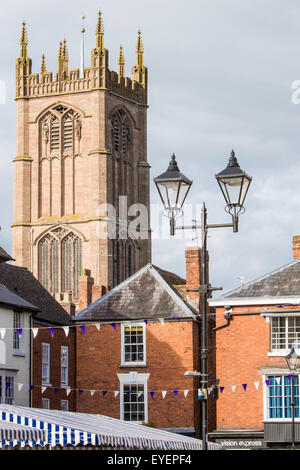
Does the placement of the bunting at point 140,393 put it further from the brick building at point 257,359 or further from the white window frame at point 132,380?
the white window frame at point 132,380

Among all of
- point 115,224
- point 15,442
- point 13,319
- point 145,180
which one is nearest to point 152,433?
point 15,442

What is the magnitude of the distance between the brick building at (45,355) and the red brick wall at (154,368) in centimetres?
134

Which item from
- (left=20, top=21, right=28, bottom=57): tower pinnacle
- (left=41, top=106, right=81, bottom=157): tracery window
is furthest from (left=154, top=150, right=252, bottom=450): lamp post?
(left=20, top=21, right=28, bottom=57): tower pinnacle

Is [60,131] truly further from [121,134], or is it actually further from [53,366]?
[53,366]

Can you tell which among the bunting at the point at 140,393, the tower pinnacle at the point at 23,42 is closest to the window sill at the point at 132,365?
the bunting at the point at 140,393

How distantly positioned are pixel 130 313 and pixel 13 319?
579 centimetres

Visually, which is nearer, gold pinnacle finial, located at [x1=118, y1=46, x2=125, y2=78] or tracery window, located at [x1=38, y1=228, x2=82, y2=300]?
tracery window, located at [x1=38, y1=228, x2=82, y2=300]

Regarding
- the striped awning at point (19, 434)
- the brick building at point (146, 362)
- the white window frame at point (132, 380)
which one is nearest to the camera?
the striped awning at point (19, 434)

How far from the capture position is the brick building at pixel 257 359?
4438cm

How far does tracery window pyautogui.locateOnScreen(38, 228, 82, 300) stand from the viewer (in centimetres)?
9881

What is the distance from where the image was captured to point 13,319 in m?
47.2

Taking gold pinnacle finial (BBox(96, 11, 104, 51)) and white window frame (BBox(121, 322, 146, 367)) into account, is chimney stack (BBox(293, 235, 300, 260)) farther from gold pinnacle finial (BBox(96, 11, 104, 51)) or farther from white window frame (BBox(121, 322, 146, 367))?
gold pinnacle finial (BBox(96, 11, 104, 51))

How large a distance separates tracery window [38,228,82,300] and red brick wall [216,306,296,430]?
52565 mm

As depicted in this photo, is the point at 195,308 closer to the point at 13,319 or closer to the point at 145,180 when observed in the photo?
the point at 13,319
